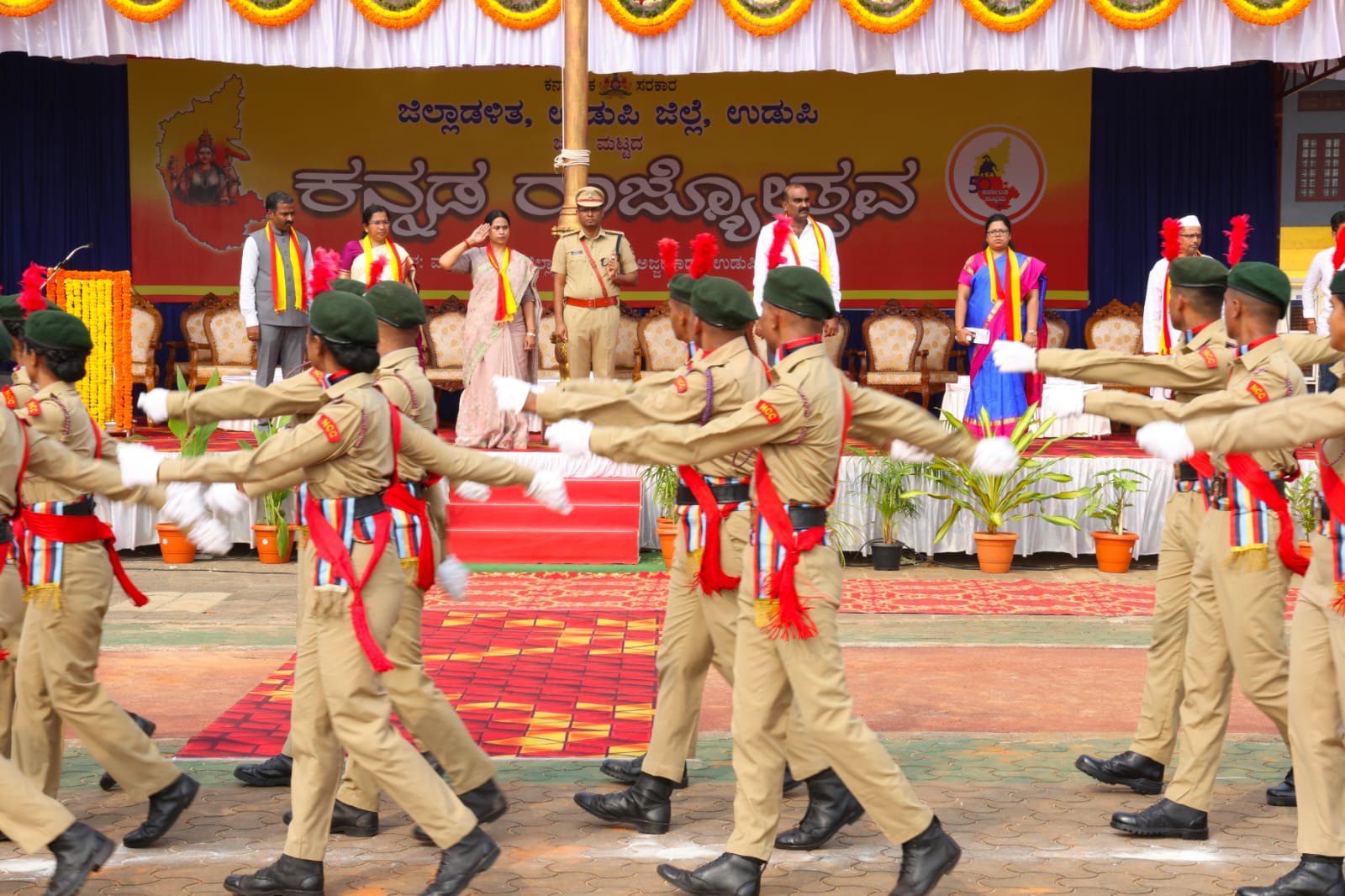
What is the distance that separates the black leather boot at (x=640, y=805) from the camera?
17.1 ft

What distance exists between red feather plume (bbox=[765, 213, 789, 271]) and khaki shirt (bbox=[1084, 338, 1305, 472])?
6.48 meters

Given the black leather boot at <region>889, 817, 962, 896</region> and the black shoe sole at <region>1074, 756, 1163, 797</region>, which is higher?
the black leather boot at <region>889, 817, 962, 896</region>

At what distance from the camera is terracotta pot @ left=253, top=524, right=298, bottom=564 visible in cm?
1062

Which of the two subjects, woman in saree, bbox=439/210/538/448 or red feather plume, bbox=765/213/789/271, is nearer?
woman in saree, bbox=439/210/538/448

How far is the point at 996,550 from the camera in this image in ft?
34.4

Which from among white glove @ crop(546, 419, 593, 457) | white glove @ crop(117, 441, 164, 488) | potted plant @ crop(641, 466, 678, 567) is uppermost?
white glove @ crop(546, 419, 593, 457)

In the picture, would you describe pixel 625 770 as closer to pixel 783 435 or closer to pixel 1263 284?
pixel 783 435

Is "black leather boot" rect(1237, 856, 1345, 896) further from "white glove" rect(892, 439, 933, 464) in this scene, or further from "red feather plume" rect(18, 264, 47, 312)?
"red feather plume" rect(18, 264, 47, 312)

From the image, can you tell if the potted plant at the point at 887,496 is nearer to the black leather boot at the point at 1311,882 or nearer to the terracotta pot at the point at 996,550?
the terracotta pot at the point at 996,550

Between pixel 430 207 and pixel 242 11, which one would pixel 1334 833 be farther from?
pixel 430 207

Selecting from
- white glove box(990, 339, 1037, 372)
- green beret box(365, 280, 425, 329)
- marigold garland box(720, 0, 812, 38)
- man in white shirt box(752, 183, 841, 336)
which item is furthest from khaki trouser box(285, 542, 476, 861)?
marigold garland box(720, 0, 812, 38)

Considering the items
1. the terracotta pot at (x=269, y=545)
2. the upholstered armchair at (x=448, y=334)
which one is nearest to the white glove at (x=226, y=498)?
the terracotta pot at (x=269, y=545)

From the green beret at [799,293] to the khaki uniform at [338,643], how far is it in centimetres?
120

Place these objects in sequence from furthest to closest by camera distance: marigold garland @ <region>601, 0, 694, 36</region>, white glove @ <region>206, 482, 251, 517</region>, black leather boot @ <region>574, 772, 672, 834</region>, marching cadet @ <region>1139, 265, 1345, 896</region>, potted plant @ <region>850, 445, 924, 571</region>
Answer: marigold garland @ <region>601, 0, 694, 36</region>
potted plant @ <region>850, 445, 924, 571</region>
black leather boot @ <region>574, 772, 672, 834</region>
white glove @ <region>206, 482, 251, 517</region>
marching cadet @ <region>1139, 265, 1345, 896</region>
